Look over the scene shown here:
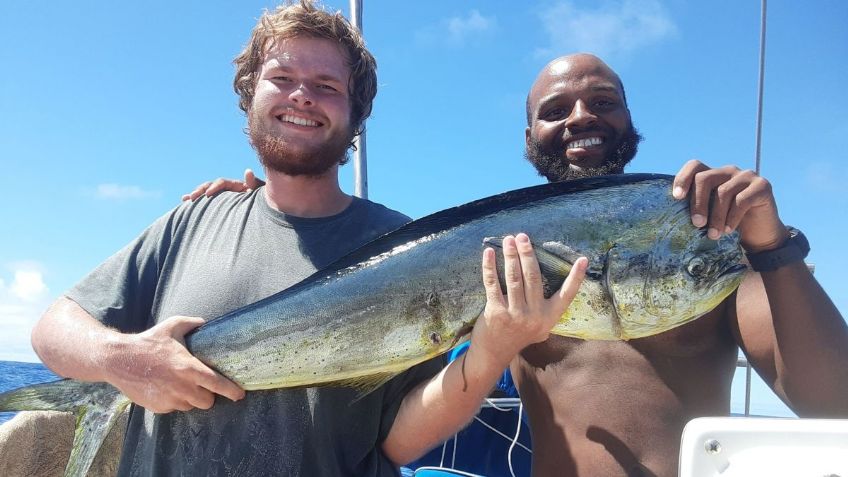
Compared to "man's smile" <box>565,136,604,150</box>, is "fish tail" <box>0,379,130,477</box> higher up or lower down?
lower down

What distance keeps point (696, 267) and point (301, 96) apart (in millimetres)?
1490

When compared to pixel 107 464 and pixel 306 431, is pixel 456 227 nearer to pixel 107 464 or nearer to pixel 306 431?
pixel 306 431

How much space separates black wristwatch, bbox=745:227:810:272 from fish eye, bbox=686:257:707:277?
30cm

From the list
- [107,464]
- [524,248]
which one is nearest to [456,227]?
[524,248]

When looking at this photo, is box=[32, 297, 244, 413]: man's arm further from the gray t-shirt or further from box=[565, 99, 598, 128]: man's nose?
box=[565, 99, 598, 128]: man's nose

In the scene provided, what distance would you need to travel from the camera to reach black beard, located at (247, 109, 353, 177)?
229 cm

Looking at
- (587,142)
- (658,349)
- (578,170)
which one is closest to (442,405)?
(658,349)

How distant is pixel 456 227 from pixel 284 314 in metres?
0.59

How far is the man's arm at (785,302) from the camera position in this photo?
5.83ft

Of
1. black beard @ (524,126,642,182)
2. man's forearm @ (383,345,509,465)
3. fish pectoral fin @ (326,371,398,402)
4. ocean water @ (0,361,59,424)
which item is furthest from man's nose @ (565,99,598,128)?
ocean water @ (0,361,59,424)

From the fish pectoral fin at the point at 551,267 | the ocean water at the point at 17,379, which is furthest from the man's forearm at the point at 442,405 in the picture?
the ocean water at the point at 17,379

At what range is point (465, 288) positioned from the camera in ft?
5.90

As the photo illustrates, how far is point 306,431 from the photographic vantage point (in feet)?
6.31

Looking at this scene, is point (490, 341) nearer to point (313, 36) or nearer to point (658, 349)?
point (658, 349)
